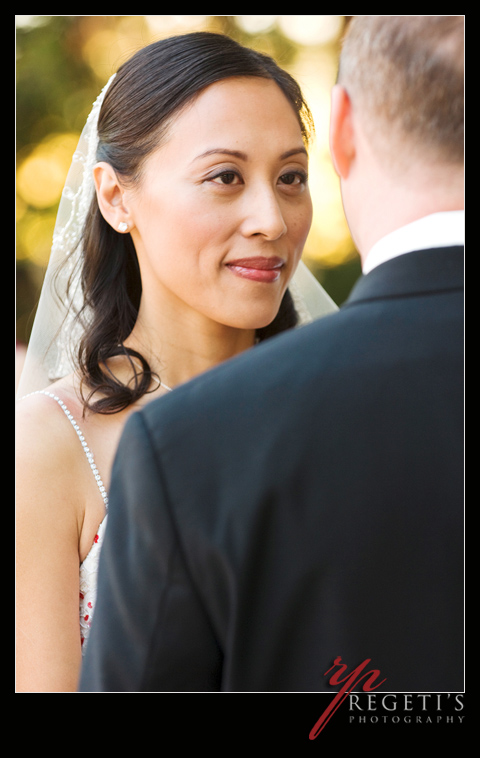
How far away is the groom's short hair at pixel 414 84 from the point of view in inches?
36.8

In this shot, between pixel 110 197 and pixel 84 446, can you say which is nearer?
pixel 84 446

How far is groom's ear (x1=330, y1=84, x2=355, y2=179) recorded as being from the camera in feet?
3.27

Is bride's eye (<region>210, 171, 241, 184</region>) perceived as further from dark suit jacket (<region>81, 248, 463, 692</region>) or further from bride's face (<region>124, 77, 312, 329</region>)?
dark suit jacket (<region>81, 248, 463, 692</region>)

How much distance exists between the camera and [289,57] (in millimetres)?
1977

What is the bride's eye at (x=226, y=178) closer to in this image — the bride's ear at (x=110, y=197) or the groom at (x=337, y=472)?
the bride's ear at (x=110, y=197)

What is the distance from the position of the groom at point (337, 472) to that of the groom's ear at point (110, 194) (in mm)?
1039

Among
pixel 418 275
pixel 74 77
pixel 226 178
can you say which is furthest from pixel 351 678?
pixel 74 77

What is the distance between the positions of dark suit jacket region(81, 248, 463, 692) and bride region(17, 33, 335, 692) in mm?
789

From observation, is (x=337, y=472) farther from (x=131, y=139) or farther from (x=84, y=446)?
(x=131, y=139)

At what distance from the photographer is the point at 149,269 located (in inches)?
77.0

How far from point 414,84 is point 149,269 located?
1.11 m
